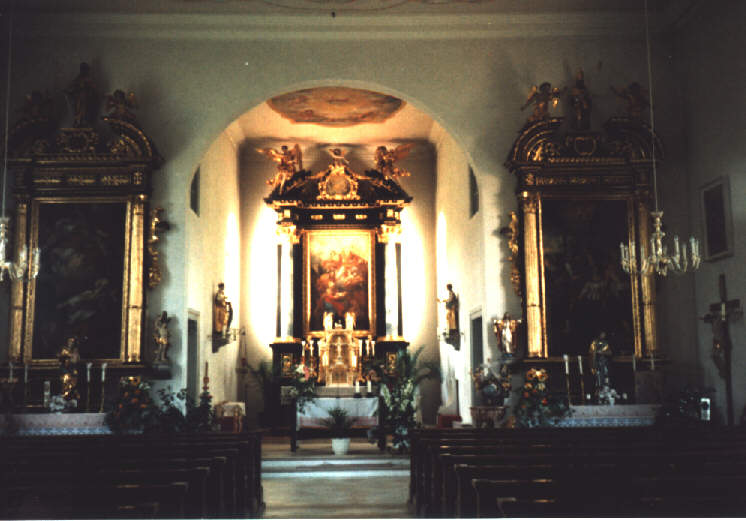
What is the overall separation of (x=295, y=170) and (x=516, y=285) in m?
8.71

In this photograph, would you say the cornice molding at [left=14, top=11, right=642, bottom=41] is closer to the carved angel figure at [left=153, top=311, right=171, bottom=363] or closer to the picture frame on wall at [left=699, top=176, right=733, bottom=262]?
the picture frame on wall at [left=699, top=176, right=733, bottom=262]

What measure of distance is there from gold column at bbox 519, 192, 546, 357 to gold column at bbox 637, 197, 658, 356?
1.52 metres

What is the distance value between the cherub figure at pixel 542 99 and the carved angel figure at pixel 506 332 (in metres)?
2.93

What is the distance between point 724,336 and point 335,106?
32.5ft

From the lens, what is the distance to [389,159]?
19016mm

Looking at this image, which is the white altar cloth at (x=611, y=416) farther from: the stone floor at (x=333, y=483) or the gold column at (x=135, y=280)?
the gold column at (x=135, y=280)

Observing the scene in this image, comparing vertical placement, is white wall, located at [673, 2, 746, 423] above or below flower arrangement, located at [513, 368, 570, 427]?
above

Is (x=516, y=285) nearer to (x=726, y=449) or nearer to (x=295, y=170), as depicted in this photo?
(x=726, y=449)

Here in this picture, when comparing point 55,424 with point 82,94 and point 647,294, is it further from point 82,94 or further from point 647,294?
point 647,294

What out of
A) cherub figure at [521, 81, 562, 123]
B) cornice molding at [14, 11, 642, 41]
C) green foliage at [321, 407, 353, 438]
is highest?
cornice molding at [14, 11, 642, 41]

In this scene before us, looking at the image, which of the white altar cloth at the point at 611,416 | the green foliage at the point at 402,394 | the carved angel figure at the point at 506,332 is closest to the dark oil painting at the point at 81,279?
the green foliage at the point at 402,394

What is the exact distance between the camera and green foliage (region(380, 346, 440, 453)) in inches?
512

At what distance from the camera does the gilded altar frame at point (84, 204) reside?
452 inches

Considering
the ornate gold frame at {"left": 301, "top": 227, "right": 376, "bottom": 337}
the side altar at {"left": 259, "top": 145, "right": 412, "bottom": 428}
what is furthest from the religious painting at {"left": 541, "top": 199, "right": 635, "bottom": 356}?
the ornate gold frame at {"left": 301, "top": 227, "right": 376, "bottom": 337}
